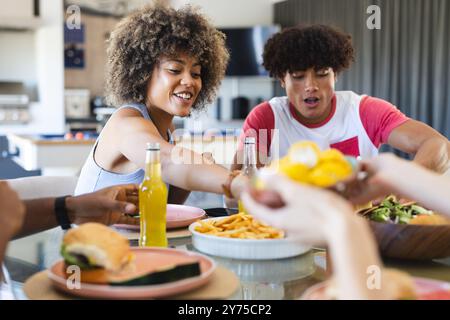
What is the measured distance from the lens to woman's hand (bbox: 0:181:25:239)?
863 millimetres

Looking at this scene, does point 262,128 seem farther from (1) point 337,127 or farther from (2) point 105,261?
(2) point 105,261

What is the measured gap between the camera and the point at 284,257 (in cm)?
120

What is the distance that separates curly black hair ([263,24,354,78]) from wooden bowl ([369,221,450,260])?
1356 mm

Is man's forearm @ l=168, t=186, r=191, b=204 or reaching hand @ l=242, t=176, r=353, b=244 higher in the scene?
reaching hand @ l=242, t=176, r=353, b=244

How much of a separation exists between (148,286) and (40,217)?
591mm

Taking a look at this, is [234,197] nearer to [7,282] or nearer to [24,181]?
[7,282]

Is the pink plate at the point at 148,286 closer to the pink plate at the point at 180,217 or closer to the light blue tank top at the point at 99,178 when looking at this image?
the pink plate at the point at 180,217

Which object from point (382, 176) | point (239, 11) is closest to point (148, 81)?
point (382, 176)

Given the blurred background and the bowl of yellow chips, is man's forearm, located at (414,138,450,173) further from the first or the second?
the blurred background

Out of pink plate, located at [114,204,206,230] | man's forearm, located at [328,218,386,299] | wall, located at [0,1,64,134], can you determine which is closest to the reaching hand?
man's forearm, located at [328,218,386,299]

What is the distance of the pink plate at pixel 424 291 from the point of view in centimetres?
84

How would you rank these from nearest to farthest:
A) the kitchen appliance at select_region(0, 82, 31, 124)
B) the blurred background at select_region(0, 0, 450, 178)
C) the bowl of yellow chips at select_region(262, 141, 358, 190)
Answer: the bowl of yellow chips at select_region(262, 141, 358, 190) < the blurred background at select_region(0, 0, 450, 178) < the kitchen appliance at select_region(0, 82, 31, 124)

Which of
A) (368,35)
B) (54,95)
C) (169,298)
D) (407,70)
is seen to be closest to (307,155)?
(169,298)

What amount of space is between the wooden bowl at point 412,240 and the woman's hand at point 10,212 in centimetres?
68
